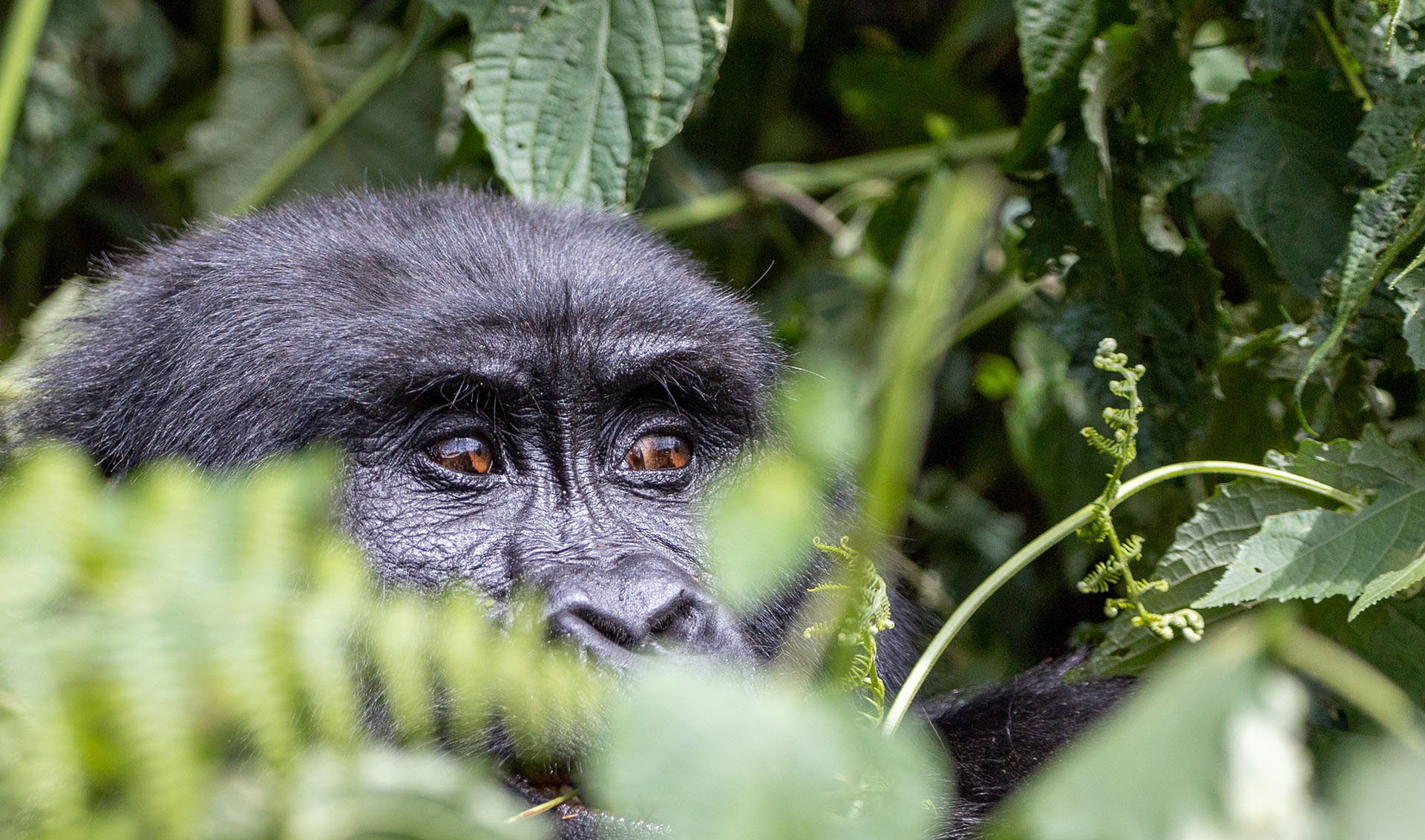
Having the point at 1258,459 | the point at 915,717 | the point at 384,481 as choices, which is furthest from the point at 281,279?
the point at 1258,459

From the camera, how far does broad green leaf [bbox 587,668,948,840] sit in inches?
29.7

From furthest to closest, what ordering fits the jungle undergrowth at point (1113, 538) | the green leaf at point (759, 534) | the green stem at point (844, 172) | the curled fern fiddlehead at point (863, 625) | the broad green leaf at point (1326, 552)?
the green stem at point (844, 172)
the broad green leaf at point (1326, 552)
the jungle undergrowth at point (1113, 538)
the curled fern fiddlehead at point (863, 625)
the green leaf at point (759, 534)

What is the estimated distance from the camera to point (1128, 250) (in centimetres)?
248

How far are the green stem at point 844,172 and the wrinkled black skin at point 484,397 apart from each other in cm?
107

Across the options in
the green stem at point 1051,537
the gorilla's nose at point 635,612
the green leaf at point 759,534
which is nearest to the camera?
the green leaf at point 759,534

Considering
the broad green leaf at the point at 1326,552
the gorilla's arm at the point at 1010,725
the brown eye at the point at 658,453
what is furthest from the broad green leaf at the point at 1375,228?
the brown eye at the point at 658,453

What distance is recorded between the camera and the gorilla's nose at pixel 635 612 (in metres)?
1.83

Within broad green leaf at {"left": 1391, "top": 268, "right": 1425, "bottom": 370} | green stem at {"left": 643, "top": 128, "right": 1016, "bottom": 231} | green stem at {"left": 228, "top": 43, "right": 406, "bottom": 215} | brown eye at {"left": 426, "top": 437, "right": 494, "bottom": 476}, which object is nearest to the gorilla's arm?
broad green leaf at {"left": 1391, "top": 268, "right": 1425, "bottom": 370}

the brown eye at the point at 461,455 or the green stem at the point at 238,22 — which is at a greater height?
the brown eye at the point at 461,455

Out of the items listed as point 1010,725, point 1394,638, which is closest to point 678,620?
point 1010,725

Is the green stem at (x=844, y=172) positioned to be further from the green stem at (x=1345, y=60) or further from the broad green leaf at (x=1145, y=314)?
the green stem at (x=1345, y=60)

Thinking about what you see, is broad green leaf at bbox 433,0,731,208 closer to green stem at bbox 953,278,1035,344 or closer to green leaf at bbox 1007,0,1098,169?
green leaf at bbox 1007,0,1098,169

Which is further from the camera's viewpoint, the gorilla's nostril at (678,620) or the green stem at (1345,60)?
the green stem at (1345,60)

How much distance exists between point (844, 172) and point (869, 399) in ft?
3.28
